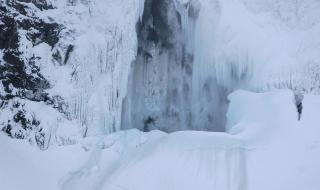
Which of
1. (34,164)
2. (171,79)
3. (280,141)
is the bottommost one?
(34,164)

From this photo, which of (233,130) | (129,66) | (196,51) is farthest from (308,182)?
(196,51)

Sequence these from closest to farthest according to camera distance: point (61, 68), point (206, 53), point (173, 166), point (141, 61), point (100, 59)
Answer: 1. point (173, 166)
2. point (61, 68)
3. point (100, 59)
4. point (141, 61)
5. point (206, 53)

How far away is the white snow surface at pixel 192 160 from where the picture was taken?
22.2 ft

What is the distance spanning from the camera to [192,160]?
7051 millimetres

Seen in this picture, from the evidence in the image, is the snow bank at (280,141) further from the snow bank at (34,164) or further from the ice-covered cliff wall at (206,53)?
the snow bank at (34,164)

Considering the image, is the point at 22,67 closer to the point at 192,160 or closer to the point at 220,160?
the point at 192,160

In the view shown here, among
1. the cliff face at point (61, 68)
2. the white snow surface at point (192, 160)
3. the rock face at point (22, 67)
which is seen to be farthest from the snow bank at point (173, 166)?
the rock face at point (22, 67)

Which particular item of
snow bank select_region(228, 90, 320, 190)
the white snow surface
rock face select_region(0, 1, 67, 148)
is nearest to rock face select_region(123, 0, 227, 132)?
rock face select_region(0, 1, 67, 148)

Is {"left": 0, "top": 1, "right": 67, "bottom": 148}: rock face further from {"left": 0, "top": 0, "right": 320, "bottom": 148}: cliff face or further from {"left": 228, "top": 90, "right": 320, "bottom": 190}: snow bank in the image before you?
{"left": 228, "top": 90, "right": 320, "bottom": 190}: snow bank

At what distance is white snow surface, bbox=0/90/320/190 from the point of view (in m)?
6.76

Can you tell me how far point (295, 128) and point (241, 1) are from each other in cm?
465

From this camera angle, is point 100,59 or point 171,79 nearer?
point 100,59

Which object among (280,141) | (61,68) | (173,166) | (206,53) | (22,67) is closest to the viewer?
(173,166)

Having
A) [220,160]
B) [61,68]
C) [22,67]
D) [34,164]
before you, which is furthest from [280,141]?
[22,67]
